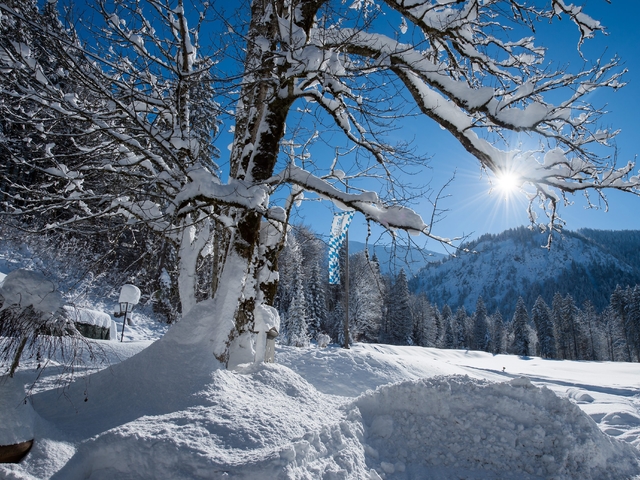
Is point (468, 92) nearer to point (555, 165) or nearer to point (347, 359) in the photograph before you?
point (555, 165)

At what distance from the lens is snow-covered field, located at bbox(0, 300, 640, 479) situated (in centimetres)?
234

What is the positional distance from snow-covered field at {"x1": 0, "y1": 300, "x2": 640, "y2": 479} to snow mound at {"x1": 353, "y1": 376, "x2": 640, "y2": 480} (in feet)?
0.04


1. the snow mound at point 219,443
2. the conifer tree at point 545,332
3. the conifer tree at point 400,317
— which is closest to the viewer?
the snow mound at point 219,443

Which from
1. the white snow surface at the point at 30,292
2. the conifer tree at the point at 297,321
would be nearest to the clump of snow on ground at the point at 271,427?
the white snow surface at the point at 30,292

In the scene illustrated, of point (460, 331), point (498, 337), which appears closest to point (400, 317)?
point (460, 331)

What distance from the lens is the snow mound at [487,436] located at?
3484 mm

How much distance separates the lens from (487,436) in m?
3.80

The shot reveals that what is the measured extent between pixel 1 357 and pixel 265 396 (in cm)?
221

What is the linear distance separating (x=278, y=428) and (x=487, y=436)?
242 centimetres

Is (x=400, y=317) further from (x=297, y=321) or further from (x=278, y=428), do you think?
(x=278, y=428)

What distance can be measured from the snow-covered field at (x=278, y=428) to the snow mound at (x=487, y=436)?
11mm

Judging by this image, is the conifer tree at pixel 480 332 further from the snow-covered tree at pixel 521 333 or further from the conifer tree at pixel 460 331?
the snow-covered tree at pixel 521 333

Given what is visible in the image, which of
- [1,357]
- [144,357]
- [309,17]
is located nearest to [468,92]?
[309,17]

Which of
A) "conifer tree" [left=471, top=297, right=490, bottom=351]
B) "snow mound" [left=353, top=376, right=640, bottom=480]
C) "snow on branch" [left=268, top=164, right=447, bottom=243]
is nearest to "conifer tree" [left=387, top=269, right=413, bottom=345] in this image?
"conifer tree" [left=471, top=297, right=490, bottom=351]
